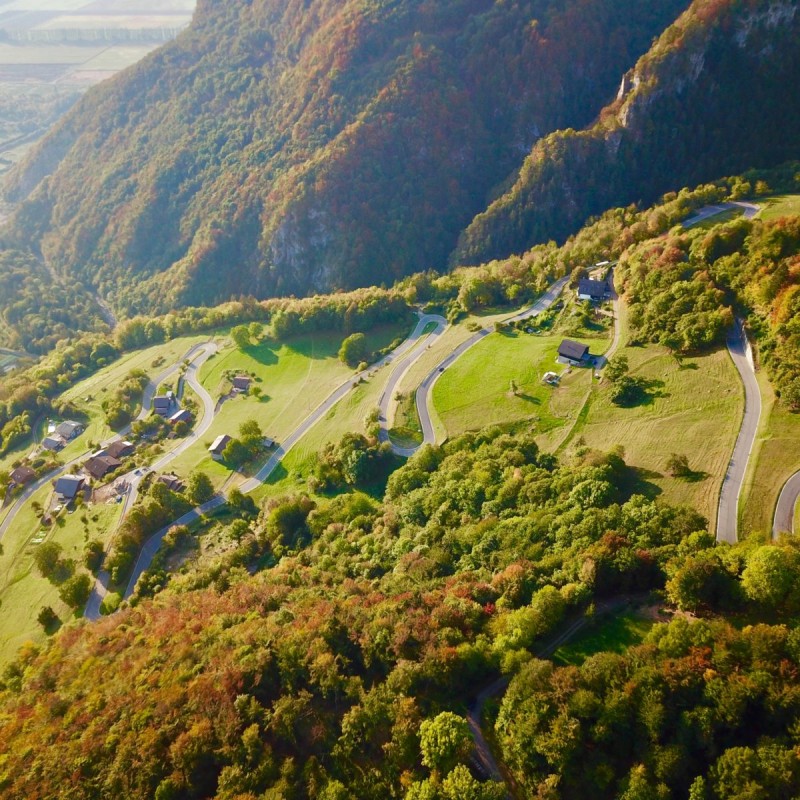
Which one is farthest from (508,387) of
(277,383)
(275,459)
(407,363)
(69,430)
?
(69,430)

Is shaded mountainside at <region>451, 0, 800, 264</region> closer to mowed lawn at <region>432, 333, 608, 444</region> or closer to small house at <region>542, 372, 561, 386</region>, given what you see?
mowed lawn at <region>432, 333, 608, 444</region>

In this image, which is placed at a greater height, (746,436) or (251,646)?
(251,646)

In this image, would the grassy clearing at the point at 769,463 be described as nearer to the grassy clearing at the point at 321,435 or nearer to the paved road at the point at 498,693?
the paved road at the point at 498,693

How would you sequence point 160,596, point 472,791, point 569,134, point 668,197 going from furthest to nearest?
point 569,134 → point 668,197 → point 160,596 → point 472,791

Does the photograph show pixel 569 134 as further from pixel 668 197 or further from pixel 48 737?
pixel 48 737

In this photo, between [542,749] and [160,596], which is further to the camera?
[160,596]

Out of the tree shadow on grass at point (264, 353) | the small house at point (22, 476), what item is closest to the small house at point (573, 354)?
the tree shadow on grass at point (264, 353)

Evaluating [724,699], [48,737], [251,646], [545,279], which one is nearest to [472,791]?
[724,699]
